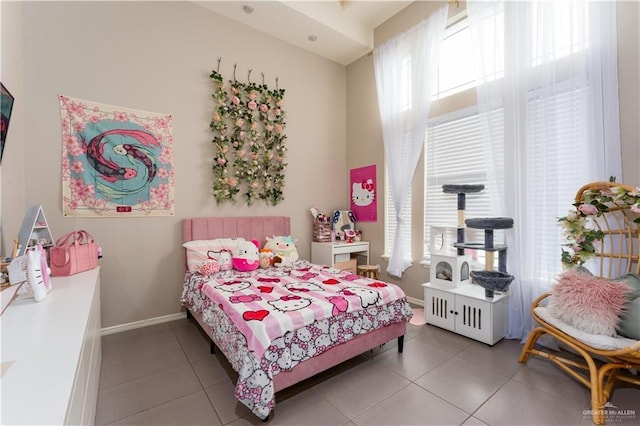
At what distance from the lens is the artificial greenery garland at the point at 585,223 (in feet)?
6.24

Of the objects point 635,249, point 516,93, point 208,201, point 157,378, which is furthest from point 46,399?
point 516,93

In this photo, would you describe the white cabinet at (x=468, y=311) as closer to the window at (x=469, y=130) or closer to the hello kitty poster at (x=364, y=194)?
the window at (x=469, y=130)

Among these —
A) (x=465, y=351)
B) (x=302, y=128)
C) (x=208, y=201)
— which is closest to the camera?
(x=465, y=351)

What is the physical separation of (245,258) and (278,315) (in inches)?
51.0

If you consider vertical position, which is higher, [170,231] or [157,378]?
[170,231]

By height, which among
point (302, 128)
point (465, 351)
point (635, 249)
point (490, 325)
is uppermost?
point (302, 128)

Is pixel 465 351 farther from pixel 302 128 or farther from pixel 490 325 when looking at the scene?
pixel 302 128

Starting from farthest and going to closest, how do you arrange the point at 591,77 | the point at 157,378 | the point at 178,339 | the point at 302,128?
the point at 302,128 → the point at 178,339 → the point at 591,77 → the point at 157,378

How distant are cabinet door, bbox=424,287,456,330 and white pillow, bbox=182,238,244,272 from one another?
2116mm

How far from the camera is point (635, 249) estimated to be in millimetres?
1969

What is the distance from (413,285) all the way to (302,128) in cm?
259

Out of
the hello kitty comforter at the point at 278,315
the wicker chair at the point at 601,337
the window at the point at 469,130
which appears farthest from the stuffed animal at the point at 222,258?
the wicker chair at the point at 601,337

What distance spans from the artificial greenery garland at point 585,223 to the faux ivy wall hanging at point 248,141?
9.56ft

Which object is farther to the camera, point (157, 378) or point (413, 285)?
point (413, 285)
